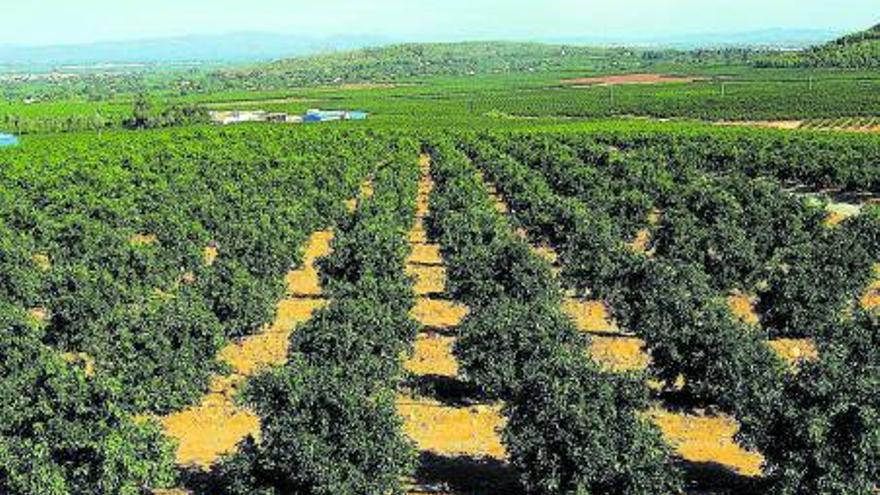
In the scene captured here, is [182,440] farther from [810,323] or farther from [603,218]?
[603,218]

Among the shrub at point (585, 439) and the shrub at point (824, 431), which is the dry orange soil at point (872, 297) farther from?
the shrub at point (585, 439)

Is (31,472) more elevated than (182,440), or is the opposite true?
(31,472)

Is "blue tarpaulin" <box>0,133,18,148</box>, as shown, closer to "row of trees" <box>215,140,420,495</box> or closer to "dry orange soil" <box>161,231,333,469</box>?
"dry orange soil" <box>161,231,333,469</box>

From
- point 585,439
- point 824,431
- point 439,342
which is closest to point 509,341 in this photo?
point 585,439

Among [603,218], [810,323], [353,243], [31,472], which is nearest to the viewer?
[31,472]

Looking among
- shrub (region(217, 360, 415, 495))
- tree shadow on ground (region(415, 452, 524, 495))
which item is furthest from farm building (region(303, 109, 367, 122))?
shrub (region(217, 360, 415, 495))

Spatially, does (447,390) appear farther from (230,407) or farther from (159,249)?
(159,249)

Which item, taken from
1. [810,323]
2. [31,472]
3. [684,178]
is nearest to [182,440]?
[31,472]
